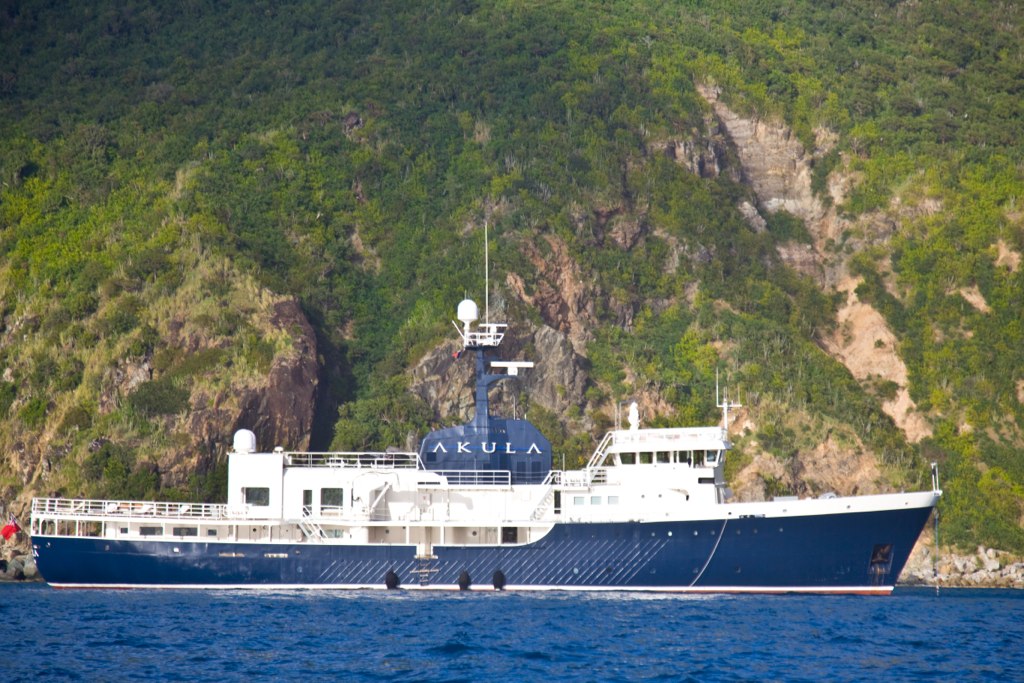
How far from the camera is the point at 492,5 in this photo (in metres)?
104

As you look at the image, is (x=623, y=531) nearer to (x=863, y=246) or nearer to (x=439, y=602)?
(x=439, y=602)

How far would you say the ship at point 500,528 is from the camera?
1858 inches

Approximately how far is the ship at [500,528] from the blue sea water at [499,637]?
1252mm

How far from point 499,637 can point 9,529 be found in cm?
3203

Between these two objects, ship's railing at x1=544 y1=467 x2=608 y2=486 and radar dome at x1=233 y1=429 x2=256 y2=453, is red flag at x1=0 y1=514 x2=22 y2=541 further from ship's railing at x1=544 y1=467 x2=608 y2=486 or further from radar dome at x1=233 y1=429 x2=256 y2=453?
ship's railing at x1=544 y1=467 x2=608 y2=486

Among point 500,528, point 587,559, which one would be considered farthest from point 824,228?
point 587,559

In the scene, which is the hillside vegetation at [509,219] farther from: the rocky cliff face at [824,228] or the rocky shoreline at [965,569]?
the rocky shoreline at [965,569]

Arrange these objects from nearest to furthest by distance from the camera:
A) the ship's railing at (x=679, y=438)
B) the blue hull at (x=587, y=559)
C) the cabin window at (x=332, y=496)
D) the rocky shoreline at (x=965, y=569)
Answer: the blue hull at (x=587, y=559), the ship's railing at (x=679, y=438), the cabin window at (x=332, y=496), the rocky shoreline at (x=965, y=569)

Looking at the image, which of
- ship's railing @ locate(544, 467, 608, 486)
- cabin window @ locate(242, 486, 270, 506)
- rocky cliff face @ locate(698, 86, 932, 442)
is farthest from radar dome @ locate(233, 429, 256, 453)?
rocky cliff face @ locate(698, 86, 932, 442)

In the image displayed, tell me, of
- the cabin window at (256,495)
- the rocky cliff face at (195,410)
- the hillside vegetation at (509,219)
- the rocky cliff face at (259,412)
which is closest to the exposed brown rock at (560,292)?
the hillside vegetation at (509,219)

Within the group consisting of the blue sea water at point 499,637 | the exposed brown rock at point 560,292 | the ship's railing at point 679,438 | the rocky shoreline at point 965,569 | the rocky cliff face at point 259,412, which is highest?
the exposed brown rock at point 560,292

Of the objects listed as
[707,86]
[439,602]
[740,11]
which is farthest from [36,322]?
[740,11]

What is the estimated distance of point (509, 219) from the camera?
81125mm

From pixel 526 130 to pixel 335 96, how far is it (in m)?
13.3
